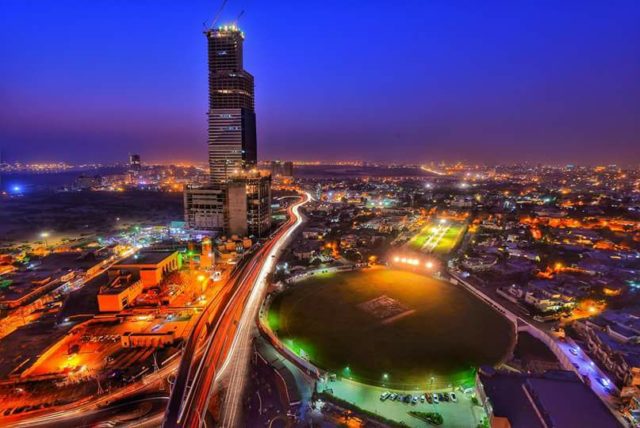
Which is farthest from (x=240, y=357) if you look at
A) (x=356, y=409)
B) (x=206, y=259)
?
(x=206, y=259)

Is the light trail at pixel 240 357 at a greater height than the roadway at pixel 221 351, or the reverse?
the roadway at pixel 221 351

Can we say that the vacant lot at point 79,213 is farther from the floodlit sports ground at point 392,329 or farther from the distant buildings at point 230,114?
the floodlit sports ground at point 392,329

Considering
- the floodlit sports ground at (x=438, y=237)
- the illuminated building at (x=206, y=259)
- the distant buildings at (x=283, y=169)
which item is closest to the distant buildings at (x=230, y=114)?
the illuminated building at (x=206, y=259)

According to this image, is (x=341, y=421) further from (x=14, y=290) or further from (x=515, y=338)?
(x=14, y=290)

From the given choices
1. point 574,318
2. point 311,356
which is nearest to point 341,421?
point 311,356

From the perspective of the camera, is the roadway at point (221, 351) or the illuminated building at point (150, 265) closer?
the roadway at point (221, 351)

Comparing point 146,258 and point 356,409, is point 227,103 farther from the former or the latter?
point 356,409
